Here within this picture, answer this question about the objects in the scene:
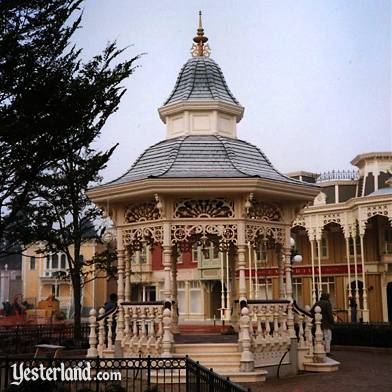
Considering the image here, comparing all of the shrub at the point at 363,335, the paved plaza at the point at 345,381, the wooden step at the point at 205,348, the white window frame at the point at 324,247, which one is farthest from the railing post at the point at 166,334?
the white window frame at the point at 324,247

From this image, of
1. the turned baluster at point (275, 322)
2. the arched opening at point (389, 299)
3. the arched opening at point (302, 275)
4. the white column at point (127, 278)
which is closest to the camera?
the turned baluster at point (275, 322)

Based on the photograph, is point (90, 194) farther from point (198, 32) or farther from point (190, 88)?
point (198, 32)

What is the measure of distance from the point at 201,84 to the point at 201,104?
3.32 ft

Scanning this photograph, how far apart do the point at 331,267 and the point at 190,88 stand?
27.5 meters

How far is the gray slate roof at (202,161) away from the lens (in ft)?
40.5

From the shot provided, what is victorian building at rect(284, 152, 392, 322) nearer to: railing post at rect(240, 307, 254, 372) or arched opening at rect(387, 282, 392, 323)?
arched opening at rect(387, 282, 392, 323)

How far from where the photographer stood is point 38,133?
27.6 ft

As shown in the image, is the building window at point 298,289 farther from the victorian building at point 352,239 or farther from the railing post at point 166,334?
the railing post at point 166,334

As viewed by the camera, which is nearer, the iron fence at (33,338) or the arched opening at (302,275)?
the iron fence at (33,338)

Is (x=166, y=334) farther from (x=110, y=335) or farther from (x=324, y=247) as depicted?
(x=324, y=247)

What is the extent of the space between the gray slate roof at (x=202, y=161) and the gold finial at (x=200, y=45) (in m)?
2.99

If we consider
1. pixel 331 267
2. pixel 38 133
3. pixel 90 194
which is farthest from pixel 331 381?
pixel 331 267

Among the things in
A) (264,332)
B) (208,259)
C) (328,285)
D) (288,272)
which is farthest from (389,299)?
(264,332)

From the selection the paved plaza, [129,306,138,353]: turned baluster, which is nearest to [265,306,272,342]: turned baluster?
the paved plaza
